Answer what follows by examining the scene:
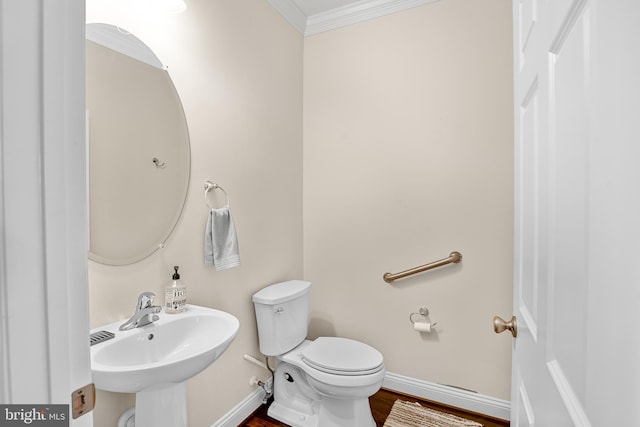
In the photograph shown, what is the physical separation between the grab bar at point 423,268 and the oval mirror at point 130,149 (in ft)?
4.24

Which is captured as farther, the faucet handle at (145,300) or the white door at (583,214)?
the faucet handle at (145,300)

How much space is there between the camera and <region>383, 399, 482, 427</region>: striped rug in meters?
1.76

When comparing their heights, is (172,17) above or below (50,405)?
above

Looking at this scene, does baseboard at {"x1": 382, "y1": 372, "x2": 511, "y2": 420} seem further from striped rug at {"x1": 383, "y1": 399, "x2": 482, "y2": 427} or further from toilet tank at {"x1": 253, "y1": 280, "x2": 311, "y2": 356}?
toilet tank at {"x1": 253, "y1": 280, "x2": 311, "y2": 356}

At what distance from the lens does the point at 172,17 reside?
1.38m

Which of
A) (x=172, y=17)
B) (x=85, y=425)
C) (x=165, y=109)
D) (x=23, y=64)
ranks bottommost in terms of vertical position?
(x=85, y=425)

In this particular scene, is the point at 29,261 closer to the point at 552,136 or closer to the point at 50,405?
the point at 50,405

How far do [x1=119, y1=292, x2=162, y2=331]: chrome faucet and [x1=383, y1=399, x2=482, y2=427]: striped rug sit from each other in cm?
136

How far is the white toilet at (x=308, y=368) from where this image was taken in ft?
5.18

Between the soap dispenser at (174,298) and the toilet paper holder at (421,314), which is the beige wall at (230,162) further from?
the toilet paper holder at (421,314)

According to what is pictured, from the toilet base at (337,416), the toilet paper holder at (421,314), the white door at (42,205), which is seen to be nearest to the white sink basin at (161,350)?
the white door at (42,205)

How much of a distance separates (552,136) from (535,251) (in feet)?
0.89

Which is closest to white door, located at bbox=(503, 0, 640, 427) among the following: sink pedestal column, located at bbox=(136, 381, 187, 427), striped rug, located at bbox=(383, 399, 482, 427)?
sink pedestal column, located at bbox=(136, 381, 187, 427)

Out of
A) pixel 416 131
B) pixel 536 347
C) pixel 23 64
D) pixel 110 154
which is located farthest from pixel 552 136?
pixel 416 131
